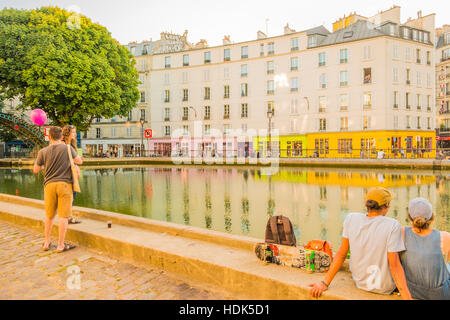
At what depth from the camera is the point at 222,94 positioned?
160 ft

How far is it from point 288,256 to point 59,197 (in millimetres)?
3398

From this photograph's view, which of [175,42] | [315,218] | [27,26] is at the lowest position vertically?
[315,218]

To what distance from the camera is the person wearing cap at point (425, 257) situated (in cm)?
270

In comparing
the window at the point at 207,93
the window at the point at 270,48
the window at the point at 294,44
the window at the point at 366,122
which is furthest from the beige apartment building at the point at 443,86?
the window at the point at 207,93

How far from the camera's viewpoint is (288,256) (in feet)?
12.5

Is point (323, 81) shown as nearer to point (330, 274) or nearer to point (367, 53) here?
point (367, 53)

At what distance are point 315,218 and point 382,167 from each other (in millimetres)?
18959

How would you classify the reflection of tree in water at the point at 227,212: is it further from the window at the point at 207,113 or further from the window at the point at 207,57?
the window at the point at 207,57

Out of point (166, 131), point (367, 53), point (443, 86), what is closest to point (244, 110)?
point (166, 131)

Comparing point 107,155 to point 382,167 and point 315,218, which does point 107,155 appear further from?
point 315,218

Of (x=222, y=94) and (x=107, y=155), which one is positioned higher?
(x=222, y=94)

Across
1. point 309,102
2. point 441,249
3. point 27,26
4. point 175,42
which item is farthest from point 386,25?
point 441,249

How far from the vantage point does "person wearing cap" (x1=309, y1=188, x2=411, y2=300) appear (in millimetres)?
2818
